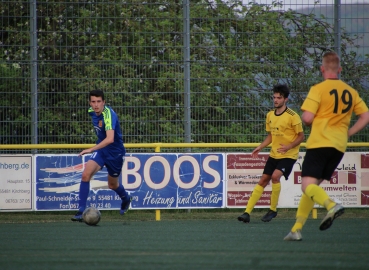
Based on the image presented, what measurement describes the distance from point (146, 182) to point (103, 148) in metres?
1.56

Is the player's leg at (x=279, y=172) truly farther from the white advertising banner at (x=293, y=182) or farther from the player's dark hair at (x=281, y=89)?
the white advertising banner at (x=293, y=182)

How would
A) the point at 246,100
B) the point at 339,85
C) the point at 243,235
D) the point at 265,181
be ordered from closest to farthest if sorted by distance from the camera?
the point at 339,85
the point at 243,235
the point at 265,181
the point at 246,100

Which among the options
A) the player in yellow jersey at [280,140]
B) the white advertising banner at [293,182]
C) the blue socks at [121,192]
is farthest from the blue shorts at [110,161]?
the white advertising banner at [293,182]

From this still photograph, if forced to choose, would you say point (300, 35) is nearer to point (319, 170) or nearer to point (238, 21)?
point (238, 21)

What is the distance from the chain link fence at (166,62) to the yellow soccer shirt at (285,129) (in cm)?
243

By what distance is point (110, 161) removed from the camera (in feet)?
36.6

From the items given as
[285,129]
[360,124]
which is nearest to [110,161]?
[285,129]

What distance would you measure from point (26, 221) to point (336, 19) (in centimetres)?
651

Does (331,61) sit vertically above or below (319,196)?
above

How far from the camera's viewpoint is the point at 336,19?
1368 centimetres

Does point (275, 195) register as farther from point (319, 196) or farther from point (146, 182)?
point (319, 196)

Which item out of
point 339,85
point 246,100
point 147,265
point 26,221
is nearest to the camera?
point 147,265

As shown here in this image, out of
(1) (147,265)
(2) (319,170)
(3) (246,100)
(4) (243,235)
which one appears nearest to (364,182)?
(3) (246,100)

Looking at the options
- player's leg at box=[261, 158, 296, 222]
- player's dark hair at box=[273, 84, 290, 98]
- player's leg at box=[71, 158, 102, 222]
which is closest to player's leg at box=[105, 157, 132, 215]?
player's leg at box=[71, 158, 102, 222]
